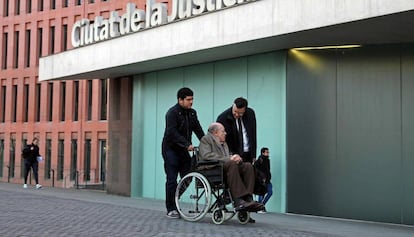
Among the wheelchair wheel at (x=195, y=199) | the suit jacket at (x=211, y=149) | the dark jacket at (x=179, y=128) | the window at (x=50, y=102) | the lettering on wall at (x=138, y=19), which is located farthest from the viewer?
the window at (x=50, y=102)

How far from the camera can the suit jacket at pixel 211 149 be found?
11.1m

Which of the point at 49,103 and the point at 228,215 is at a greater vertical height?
the point at 49,103

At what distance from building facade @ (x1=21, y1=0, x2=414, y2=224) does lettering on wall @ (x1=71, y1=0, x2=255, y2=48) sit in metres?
0.04

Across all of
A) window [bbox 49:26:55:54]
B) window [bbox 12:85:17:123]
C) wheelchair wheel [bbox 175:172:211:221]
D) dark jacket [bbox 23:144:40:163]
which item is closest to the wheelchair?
wheelchair wheel [bbox 175:172:211:221]

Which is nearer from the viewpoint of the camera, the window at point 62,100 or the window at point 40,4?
the window at point 62,100

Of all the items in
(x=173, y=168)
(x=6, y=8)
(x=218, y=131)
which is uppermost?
(x=6, y=8)

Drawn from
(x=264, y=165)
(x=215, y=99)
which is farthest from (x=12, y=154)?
(x=264, y=165)

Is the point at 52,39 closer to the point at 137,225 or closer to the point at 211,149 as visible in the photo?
the point at 211,149

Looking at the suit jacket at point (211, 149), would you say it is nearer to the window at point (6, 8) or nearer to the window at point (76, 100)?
the window at point (76, 100)

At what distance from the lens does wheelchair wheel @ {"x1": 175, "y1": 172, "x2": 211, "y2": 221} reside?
1082 cm

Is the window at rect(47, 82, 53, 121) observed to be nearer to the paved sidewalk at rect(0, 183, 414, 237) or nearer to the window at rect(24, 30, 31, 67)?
the window at rect(24, 30, 31, 67)

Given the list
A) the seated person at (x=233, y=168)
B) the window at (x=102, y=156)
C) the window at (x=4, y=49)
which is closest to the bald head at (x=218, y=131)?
the seated person at (x=233, y=168)

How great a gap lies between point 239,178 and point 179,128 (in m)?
1.65

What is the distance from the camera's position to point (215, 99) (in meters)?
18.0
